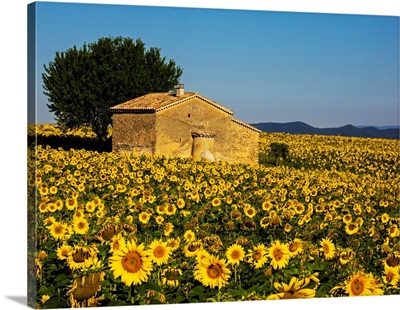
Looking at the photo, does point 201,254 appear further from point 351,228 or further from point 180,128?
point 351,228

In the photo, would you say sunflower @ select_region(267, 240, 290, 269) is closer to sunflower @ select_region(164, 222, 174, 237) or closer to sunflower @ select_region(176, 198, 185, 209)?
sunflower @ select_region(164, 222, 174, 237)

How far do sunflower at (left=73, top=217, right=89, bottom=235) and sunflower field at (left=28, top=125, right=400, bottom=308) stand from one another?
0.06 feet

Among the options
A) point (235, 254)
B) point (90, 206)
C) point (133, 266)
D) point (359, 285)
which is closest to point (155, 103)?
point (90, 206)

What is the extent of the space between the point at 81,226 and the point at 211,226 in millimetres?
1597

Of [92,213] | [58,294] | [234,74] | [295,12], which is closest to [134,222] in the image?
[92,213]

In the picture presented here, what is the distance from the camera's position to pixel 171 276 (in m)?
10.1

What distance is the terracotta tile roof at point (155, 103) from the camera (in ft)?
35.7

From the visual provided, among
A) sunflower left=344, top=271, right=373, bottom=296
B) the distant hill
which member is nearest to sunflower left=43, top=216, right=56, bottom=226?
the distant hill

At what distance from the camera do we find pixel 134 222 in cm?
1066

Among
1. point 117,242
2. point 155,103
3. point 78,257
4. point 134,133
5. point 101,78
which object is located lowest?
point 78,257

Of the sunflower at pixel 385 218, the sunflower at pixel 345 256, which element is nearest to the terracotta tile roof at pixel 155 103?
the sunflower at pixel 345 256

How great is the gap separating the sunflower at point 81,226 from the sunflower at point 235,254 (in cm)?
153

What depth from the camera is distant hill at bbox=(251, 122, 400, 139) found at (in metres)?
11.4

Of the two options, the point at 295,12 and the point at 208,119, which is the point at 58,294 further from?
the point at 295,12
